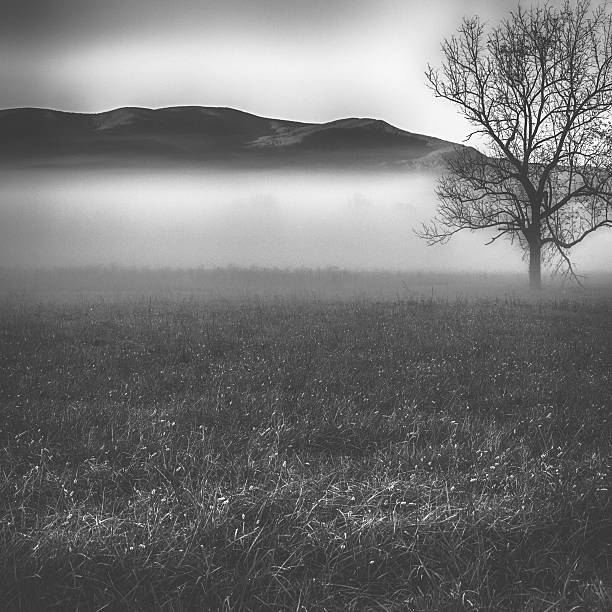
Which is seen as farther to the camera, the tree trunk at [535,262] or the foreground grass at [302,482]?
the tree trunk at [535,262]

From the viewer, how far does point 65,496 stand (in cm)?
407

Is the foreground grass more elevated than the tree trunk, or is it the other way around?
the tree trunk

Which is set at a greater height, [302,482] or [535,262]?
[535,262]

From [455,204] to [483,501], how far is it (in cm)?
2617

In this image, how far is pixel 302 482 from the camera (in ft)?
13.9

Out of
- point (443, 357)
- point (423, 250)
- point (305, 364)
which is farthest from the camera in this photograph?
point (423, 250)

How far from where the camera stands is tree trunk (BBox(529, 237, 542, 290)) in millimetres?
28578

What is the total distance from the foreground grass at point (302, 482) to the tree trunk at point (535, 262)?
67.7 ft

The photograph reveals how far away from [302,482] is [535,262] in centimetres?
2783

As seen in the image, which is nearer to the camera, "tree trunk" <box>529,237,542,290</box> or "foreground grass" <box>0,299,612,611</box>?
"foreground grass" <box>0,299,612,611</box>

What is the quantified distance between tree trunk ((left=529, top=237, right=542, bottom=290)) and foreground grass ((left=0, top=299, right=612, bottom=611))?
20.6m

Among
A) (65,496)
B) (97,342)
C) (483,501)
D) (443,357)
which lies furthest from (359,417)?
(97,342)

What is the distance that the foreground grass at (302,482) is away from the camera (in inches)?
127

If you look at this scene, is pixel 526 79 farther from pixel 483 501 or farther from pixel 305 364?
pixel 483 501
